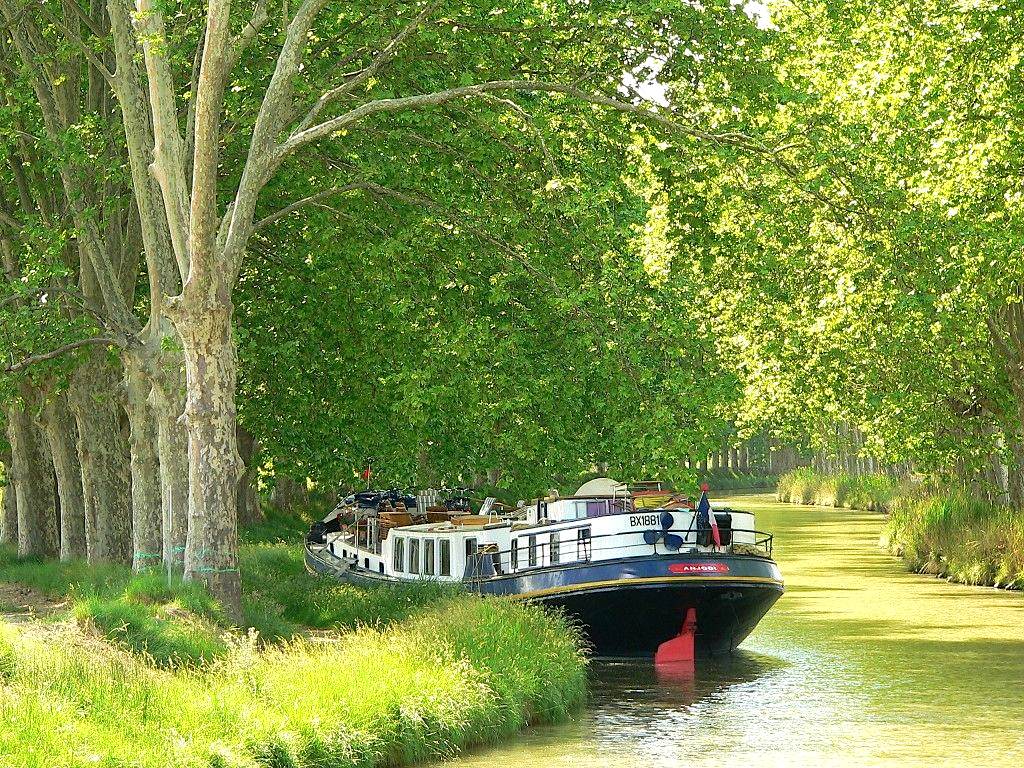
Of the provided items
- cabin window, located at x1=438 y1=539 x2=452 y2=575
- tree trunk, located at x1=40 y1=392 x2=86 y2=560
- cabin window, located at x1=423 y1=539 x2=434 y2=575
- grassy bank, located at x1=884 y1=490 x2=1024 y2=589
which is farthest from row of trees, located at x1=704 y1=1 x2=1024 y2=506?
tree trunk, located at x1=40 y1=392 x2=86 y2=560

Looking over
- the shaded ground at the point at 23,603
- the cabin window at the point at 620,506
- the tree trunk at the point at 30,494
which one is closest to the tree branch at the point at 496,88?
the shaded ground at the point at 23,603

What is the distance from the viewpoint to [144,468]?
87.1 ft

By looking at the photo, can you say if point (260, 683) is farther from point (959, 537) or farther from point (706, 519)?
point (959, 537)

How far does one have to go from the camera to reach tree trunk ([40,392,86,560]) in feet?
105

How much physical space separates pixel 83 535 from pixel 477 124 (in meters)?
14.8

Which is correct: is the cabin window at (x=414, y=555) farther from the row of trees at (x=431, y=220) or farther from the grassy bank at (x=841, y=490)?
the grassy bank at (x=841, y=490)

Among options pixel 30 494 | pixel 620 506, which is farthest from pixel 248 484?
pixel 620 506

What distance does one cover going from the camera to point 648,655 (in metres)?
26.1

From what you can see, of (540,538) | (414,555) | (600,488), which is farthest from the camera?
(600,488)

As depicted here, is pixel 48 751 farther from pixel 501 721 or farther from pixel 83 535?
pixel 83 535

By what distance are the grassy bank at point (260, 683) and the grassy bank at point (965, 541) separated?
16.0m

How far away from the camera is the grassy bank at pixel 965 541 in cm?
3550

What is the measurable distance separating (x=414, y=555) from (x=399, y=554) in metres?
0.60

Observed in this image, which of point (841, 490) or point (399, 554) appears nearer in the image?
point (399, 554)
